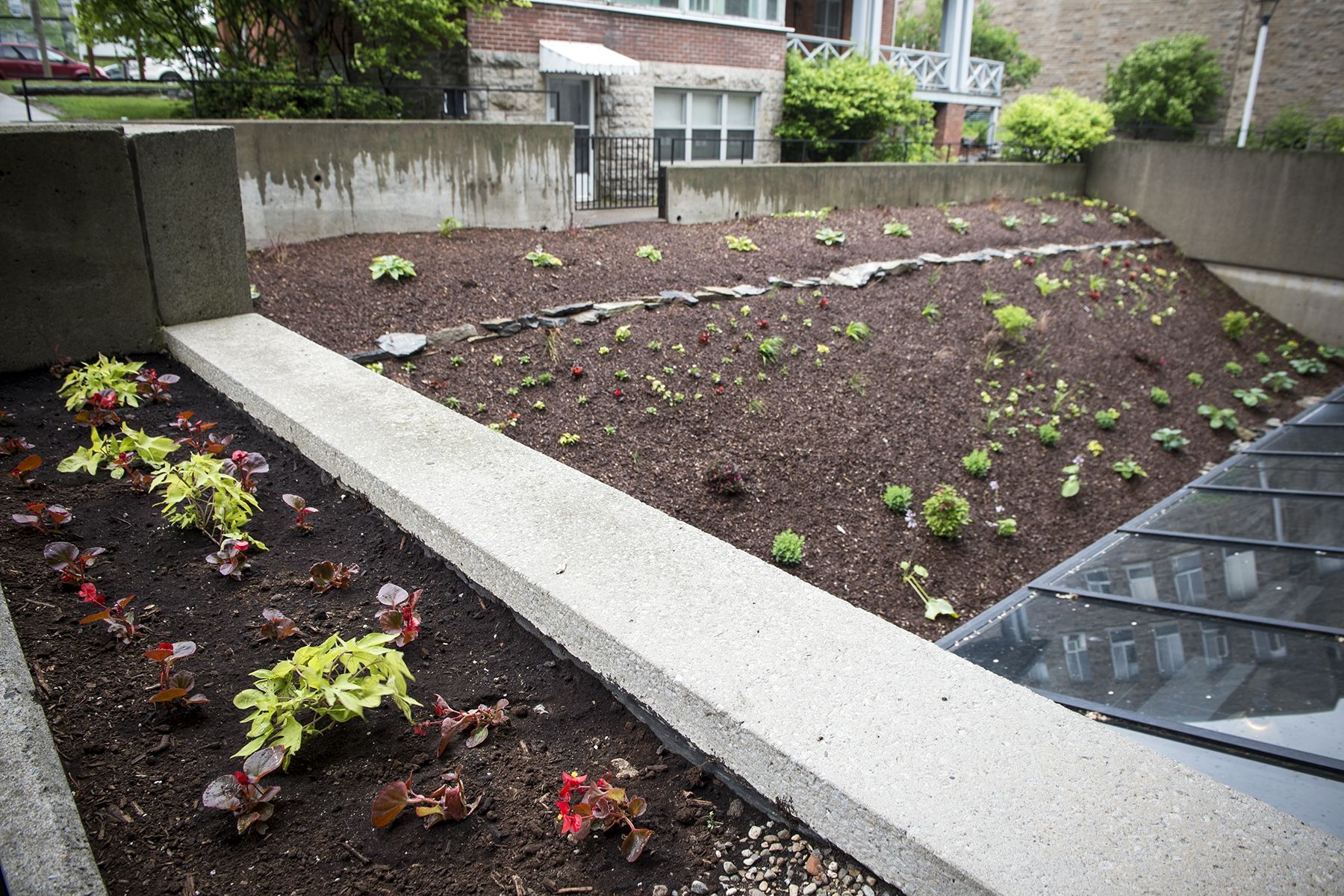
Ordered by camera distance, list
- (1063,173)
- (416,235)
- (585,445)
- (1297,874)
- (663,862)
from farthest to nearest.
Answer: (1063,173), (416,235), (585,445), (663,862), (1297,874)

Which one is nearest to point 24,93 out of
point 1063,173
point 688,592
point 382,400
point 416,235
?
point 416,235

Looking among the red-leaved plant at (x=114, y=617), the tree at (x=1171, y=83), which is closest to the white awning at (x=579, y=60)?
the red-leaved plant at (x=114, y=617)

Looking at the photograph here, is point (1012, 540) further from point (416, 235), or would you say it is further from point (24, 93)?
point (24, 93)

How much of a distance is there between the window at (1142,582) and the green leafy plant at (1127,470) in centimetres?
202

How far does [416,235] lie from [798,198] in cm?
565

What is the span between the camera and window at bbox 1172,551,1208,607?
497 centimetres

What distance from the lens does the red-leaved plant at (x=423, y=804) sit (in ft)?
6.05

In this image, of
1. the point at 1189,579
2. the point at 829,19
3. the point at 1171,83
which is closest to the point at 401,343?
the point at 1189,579

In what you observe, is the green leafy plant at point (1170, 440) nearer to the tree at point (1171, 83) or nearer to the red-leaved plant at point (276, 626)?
the red-leaved plant at point (276, 626)

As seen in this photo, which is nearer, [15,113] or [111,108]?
[15,113]

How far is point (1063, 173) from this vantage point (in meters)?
15.5

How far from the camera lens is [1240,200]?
13414 mm

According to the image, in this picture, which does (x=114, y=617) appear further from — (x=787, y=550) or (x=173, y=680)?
(x=787, y=550)

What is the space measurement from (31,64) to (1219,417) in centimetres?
3178
